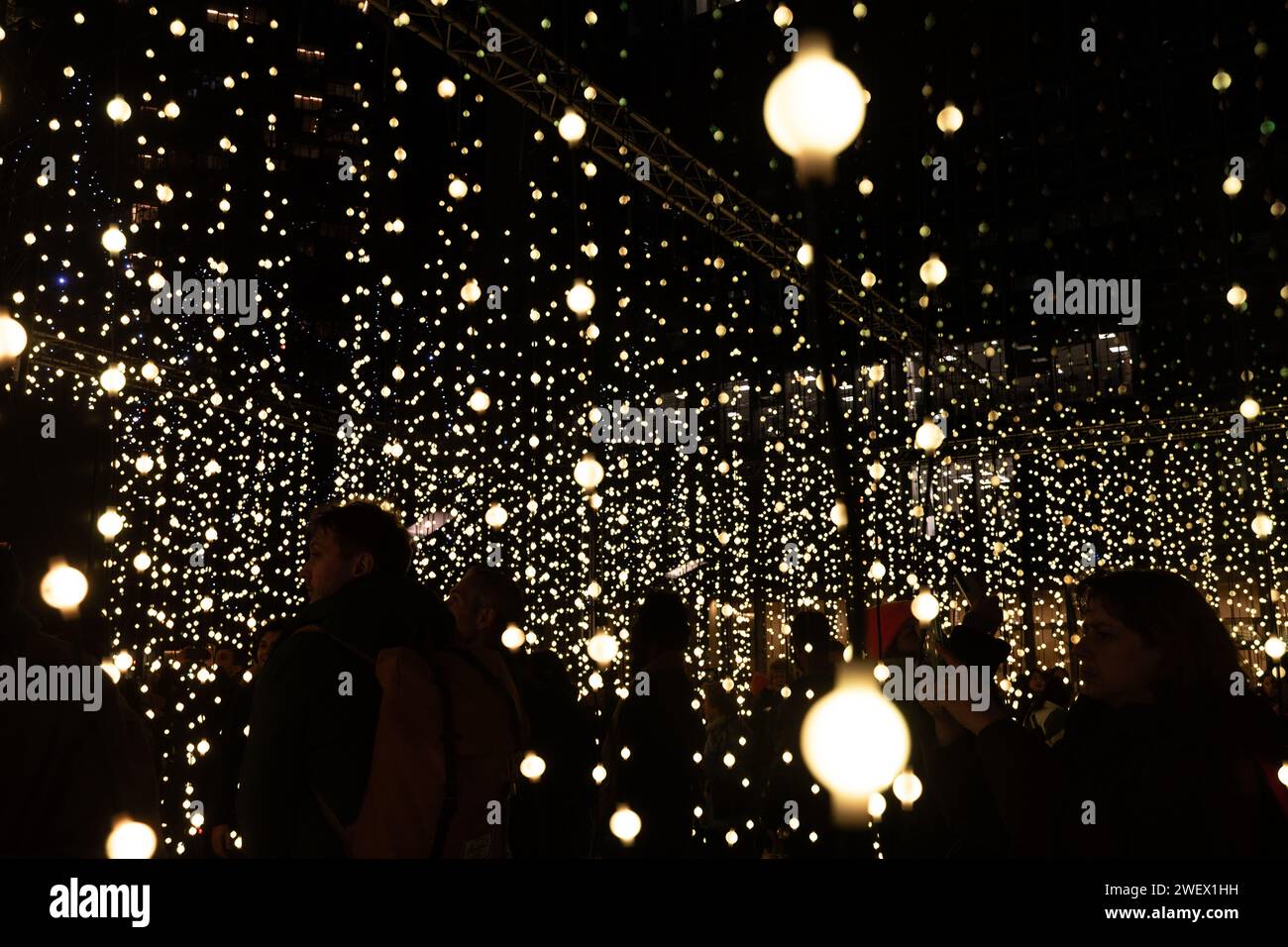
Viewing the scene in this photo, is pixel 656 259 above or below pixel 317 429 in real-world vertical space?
above

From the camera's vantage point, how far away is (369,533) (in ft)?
6.39

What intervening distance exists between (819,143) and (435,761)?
1287 mm

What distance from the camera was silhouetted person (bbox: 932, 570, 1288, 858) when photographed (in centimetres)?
140

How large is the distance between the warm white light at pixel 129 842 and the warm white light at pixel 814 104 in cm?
135

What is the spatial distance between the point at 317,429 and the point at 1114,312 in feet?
42.4

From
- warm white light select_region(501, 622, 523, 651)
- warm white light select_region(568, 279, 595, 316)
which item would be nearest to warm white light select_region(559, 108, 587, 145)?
warm white light select_region(568, 279, 595, 316)

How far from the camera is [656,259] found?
533 inches

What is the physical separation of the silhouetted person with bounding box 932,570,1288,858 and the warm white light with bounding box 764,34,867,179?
3.42ft

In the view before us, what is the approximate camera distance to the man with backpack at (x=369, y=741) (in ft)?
5.38

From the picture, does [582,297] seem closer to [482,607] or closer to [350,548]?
[482,607]

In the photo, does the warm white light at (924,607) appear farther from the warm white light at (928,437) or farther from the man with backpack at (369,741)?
the man with backpack at (369,741)

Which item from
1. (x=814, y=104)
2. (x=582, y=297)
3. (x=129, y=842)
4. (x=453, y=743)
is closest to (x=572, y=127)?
(x=582, y=297)
